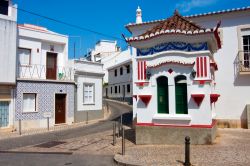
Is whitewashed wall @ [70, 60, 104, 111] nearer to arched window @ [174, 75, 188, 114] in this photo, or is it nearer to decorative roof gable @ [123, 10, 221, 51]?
decorative roof gable @ [123, 10, 221, 51]

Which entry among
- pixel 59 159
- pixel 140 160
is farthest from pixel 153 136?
pixel 59 159

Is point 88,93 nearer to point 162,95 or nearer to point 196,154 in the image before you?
point 162,95

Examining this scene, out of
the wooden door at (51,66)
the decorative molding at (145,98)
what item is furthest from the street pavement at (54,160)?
the wooden door at (51,66)

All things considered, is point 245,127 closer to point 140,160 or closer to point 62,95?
point 140,160

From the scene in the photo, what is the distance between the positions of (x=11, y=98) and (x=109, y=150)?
A: 10397mm

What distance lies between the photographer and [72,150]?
1135cm

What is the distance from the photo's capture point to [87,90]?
79.5 ft

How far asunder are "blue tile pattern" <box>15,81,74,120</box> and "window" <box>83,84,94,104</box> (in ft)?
5.23

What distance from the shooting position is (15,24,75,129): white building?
1953 cm

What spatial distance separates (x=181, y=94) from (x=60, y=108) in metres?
12.7

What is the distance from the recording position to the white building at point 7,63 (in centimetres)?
1797

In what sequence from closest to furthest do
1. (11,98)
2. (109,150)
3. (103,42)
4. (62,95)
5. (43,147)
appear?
(109,150) → (43,147) → (11,98) → (62,95) → (103,42)

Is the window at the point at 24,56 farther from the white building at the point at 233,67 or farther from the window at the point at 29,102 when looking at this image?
the white building at the point at 233,67

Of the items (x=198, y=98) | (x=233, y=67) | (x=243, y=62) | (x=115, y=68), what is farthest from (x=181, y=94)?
(x=115, y=68)
